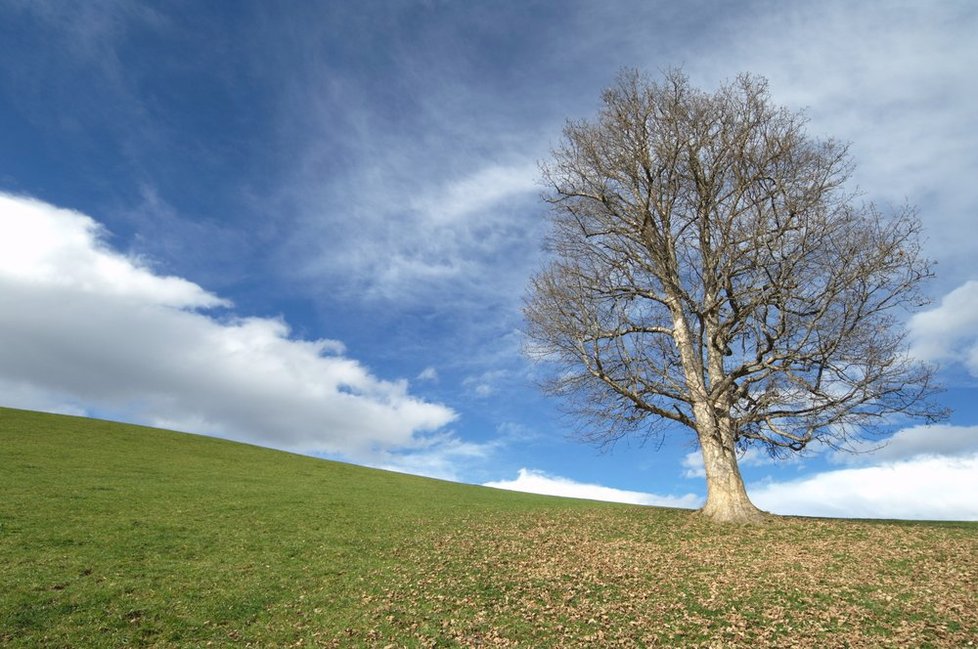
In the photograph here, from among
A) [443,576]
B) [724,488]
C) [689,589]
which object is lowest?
[443,576]

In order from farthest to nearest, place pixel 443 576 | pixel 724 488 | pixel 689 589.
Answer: pixel 724 488 < pixel 443 576 < pixel 689 589

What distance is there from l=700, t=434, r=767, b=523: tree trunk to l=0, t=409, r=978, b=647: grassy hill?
1.11m

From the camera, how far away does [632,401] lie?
26.2m

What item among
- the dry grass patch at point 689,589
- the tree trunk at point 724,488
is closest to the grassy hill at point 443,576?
the dry grass patch at point 689,589

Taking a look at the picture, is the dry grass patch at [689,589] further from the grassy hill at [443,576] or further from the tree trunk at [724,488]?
the tree trunk at [724,488]

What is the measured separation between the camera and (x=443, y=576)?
1752 centimetres

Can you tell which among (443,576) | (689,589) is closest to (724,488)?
(689,589)

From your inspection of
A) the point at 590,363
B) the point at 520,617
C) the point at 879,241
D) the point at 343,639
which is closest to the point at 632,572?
the point at 520,617

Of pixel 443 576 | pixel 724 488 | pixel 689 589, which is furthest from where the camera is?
pixel 724 488

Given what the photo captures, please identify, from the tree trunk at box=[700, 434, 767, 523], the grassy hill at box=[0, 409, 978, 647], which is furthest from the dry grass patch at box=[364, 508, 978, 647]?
the tree trunk at box=[700, 434, 767, 523]

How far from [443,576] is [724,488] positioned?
13109 mm

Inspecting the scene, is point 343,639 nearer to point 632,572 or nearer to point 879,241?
point 632,572

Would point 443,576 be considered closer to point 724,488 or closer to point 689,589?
point 689,589

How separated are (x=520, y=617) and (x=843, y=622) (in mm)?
7437
